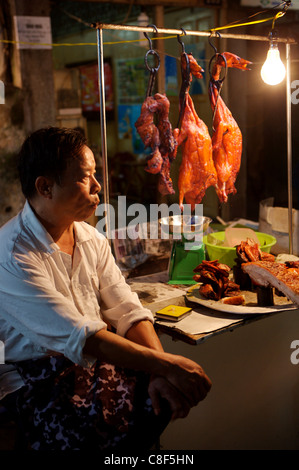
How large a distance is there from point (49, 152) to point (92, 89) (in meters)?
7.66

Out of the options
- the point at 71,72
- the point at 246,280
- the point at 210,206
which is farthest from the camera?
the point at 210,206

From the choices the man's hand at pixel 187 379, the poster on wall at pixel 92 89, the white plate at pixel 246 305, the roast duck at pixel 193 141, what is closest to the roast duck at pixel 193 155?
the roast duck at pixel 193 141

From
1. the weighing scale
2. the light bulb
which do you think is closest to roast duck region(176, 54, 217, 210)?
the weighing scale

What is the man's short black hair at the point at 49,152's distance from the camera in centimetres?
204

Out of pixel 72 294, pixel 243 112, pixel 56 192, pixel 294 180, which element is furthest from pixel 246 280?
pixel 243 112

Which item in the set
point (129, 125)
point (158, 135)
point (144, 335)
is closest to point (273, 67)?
point (158, 135)

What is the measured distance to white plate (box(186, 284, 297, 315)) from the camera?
91.3 inches

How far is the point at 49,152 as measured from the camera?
2.04 metres

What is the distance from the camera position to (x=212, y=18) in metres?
6.64

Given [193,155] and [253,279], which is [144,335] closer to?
[253,279]

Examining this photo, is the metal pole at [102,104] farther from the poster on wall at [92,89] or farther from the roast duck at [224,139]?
the poster on wall at [92,89]

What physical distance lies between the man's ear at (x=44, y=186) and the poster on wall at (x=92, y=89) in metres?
7.30

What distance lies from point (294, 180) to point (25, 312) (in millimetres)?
3734
